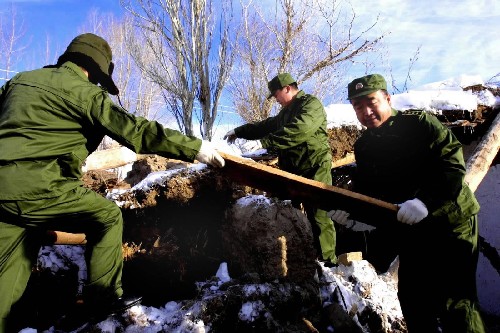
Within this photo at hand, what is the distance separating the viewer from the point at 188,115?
11320 mm

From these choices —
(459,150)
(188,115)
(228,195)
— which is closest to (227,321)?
(228,195)

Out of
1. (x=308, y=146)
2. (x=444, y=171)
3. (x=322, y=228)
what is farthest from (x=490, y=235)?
(x=444, y=171)

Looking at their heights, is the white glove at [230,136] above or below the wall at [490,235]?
above

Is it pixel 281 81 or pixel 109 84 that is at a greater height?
pixel 109 84

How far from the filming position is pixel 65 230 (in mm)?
2285

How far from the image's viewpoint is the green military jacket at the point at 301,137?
340 centimetres

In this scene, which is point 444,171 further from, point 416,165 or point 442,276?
point 442,276

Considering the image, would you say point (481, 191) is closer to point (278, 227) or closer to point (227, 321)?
point (278, 227)

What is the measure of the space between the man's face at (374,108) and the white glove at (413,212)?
791mm

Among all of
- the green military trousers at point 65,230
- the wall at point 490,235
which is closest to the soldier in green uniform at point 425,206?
the green military trousers at point 65,230

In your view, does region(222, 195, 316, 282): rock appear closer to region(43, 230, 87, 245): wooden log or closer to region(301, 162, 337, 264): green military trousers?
region(301, 162, 337, 264): green military trousers

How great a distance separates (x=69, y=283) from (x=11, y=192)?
120 centimetres

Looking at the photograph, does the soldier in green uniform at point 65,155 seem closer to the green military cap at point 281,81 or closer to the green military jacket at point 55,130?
the green military jacket at point 55,130

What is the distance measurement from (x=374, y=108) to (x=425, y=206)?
86 cm
